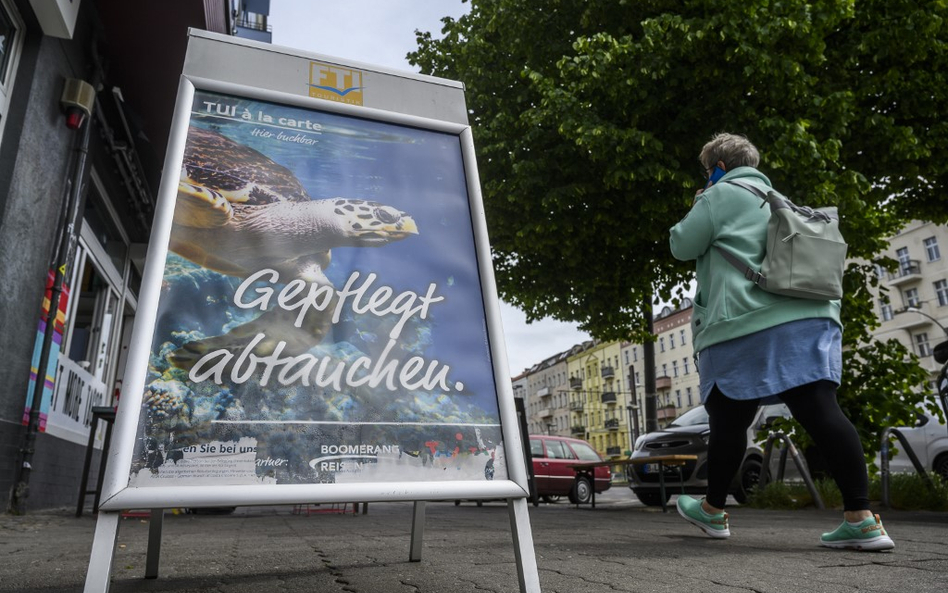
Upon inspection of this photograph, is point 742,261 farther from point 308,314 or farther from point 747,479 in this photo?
point 747,479

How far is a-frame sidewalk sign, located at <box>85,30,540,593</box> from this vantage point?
1.57m

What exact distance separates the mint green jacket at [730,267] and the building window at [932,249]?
48511 millimetres

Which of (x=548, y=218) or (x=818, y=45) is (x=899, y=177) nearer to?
(x=818, y=45)

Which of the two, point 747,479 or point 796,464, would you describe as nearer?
point 796,464

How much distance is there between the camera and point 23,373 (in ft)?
20.0

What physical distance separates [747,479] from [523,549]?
9.15 metres

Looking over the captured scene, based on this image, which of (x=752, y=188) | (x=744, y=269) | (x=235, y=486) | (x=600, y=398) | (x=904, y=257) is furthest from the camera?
(x=600, y=398)

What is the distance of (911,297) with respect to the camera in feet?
148

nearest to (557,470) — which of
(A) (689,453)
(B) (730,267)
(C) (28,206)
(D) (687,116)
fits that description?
(A) (689,453)

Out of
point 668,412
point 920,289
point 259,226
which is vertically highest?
point 920,289

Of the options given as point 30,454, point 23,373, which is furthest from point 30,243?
point 30,454

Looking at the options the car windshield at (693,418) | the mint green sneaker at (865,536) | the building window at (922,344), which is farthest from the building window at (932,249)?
the mint green sneaker at (865,536)

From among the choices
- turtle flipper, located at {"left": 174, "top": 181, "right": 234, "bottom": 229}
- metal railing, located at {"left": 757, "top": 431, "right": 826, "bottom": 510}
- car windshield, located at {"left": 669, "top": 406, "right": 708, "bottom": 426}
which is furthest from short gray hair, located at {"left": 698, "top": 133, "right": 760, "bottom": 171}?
car windshield, located at {"left": 669, "top": 406, "right": 708, "bottom": 426}

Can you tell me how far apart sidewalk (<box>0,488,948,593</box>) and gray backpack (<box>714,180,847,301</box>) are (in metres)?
1.15
